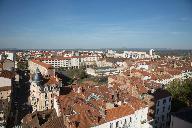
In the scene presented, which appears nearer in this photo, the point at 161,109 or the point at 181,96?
the point at 161,109

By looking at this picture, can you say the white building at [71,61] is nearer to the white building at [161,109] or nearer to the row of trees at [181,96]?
the row of trees at [181,96]

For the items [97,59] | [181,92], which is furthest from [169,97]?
[97,59]

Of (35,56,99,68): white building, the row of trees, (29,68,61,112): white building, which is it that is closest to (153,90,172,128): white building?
the row of trees

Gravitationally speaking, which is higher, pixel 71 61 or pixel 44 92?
pixel 44 92

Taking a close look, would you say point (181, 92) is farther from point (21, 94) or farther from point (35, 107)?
point (21, 94)

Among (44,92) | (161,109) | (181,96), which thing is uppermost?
(44,92)

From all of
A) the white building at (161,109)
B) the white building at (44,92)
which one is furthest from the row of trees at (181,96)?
the white building at (44,92)

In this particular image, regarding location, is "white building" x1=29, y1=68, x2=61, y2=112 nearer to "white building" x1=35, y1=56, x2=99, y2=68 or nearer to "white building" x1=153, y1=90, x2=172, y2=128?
"white building" x1=153, y1=90, x2=172, y2=128

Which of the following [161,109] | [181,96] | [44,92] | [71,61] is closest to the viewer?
[161,109]

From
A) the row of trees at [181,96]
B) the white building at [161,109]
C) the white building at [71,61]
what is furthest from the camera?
the white building at [71,61]

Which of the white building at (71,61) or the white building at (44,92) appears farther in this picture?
the white building at (71,61)

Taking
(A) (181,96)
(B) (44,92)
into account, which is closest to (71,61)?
(B) (44,92)

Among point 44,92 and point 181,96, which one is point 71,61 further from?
point 181,96
